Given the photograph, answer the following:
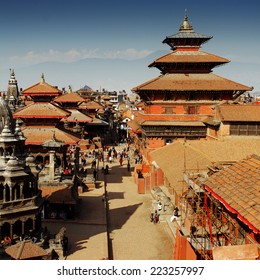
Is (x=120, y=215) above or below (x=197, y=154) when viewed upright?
below

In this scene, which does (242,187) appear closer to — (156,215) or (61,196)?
(156,215)

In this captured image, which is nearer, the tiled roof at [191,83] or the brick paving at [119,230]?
the brick paving at [119,230]

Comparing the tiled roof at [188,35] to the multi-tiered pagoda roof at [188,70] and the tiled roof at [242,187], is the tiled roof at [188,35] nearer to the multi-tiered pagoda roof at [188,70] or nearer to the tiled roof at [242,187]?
the multi-tiered pagoda roof at [188,70]

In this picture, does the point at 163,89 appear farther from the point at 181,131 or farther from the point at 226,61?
the point at 226,61

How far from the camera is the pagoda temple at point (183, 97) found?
106 ft

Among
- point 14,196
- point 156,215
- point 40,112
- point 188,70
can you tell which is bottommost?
point 156,215

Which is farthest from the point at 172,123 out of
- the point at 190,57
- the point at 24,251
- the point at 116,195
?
the point at 24,251

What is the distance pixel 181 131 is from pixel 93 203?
1203 cm

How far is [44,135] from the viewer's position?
28.0 m

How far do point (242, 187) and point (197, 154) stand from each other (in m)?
9.79

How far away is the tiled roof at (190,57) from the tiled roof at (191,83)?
1.35m

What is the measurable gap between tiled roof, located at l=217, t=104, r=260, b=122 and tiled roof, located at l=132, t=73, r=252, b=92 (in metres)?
5.05

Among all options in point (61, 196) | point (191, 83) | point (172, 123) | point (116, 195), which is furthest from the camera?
point (191, 83)

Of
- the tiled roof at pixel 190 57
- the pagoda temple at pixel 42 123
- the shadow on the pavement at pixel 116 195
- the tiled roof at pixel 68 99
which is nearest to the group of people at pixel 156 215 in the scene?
the shadow on the pavement at pixel 116 195
